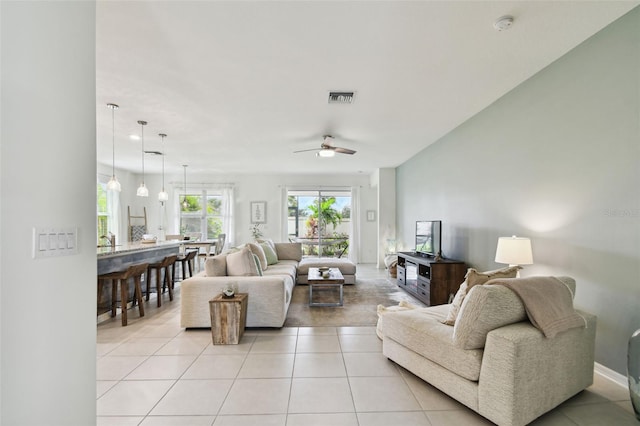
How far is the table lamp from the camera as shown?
9.55 feet

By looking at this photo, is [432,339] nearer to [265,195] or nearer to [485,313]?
[485,313]

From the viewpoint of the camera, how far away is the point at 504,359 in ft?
5.96

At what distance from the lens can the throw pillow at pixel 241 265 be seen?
3848 mm

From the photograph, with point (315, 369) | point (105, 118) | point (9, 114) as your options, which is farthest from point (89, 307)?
point (105, 118)

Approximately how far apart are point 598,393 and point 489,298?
49.3 inches

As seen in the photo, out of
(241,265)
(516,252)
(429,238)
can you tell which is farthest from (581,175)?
(241,265)

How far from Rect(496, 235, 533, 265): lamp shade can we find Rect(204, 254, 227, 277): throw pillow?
301 centimetres

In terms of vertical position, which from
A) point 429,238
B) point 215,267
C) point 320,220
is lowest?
point 215,267

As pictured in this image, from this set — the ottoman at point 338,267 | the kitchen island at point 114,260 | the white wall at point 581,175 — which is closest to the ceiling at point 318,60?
the white wall at point 581,175

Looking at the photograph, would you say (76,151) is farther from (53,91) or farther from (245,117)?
(245,117)

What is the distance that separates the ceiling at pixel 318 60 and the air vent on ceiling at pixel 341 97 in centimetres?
9

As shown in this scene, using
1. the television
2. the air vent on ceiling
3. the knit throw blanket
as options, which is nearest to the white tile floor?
the knit throw blanket

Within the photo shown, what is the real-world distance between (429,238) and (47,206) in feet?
16.0

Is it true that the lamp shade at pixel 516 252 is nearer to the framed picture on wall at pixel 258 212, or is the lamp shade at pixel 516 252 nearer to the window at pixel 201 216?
the framed picture on wall at pixel 258 212
